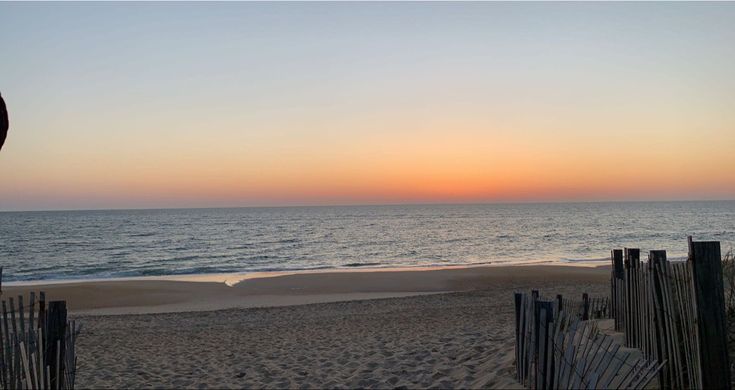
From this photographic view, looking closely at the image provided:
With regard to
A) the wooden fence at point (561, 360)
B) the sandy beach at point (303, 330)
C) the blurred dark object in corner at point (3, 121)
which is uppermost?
the blurred dark object in corner at point (3, 121)

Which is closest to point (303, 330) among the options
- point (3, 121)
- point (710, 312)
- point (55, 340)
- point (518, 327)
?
point (518, 327)

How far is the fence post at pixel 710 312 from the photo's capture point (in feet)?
14.8

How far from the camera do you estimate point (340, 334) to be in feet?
38.4

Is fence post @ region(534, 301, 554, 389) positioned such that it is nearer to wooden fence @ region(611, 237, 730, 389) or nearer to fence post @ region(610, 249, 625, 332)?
wooden fence @ region(611, 237, 730, 389)

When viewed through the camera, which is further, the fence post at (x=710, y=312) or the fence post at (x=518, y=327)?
the fence post at (x=518, y=327)

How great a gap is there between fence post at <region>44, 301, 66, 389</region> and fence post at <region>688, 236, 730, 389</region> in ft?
18.2

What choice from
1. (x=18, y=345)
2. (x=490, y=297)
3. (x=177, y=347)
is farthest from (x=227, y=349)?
(x=490, y=297)

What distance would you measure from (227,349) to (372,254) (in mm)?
32385

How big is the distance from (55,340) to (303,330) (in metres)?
7.47

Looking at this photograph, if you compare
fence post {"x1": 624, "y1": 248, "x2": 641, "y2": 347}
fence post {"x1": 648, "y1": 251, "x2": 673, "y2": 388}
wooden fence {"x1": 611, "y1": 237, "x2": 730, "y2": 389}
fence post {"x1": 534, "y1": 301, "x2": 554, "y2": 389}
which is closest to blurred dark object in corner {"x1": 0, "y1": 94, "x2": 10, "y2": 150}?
fence post {"x1": 534, "y1": 301, "x2": 554, "y2": 389}

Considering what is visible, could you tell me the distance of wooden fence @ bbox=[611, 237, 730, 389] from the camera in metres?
4.52

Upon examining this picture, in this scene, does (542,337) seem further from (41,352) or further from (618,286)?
(41,352)

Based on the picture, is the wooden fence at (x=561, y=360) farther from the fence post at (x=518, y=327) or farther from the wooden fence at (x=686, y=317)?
the wooden fence at (x=686, y=317)

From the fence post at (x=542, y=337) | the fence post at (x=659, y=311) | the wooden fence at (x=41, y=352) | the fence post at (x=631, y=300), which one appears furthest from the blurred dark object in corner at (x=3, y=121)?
the fence post at (x=631, y=300)
